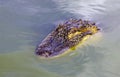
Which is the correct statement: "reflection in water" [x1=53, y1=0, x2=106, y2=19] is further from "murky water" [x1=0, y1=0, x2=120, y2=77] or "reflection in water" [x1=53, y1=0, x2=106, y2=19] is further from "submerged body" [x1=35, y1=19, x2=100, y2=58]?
"submerged body" [x1=35, y1=19, x2=100, y2=58]

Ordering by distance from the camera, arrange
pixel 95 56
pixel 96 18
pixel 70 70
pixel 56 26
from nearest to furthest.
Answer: pixel 70 70 → pixel 95 56 → pixel 56 26 → pixel 96 18

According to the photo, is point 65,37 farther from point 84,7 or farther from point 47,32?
point 84,7

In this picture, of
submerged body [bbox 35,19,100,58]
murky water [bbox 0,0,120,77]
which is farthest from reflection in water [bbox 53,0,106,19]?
submerged body [bbox 35,19,100,58]

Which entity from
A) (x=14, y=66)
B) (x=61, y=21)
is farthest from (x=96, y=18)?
(x=14, y=66)

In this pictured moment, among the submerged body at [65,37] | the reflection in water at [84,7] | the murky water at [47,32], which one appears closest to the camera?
the murky water at [47,32]

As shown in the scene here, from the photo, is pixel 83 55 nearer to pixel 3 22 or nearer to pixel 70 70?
pixel 70 70

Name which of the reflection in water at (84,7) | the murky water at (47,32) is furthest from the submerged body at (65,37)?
the reflection in water at (84,7)

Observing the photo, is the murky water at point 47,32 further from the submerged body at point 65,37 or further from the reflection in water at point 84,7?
the submerged body at point 65,37
